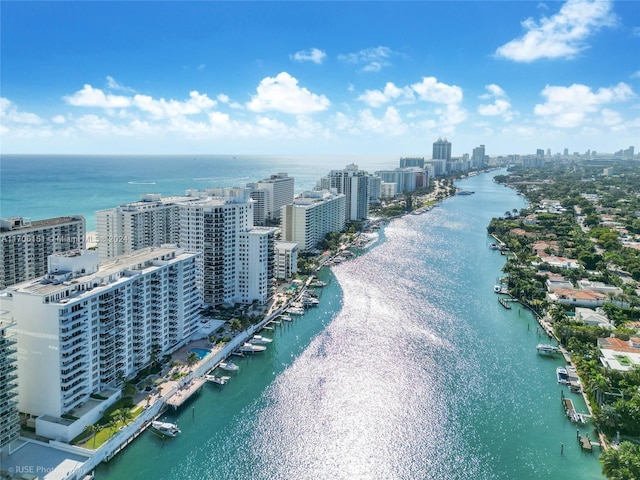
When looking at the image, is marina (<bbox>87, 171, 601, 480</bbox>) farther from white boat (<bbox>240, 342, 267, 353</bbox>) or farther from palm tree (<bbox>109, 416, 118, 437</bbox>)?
palm tree (<bbox>109, 416, 118, 437</bbox>)

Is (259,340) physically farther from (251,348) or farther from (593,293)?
(593,293)

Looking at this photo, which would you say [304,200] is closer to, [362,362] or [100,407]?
[362,362]

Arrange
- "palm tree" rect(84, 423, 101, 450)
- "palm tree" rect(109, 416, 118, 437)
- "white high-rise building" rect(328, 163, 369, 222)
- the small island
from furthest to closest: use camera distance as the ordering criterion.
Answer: "white high-rise building" rect(328, 163, 369, 222), the small island, "palm tree" rect(109, 416, 118, 437), "palm tree" rect(84, 423, 101, 450)

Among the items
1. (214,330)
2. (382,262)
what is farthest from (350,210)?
(214,330)

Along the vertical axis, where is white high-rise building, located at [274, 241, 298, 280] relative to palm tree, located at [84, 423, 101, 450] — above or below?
above

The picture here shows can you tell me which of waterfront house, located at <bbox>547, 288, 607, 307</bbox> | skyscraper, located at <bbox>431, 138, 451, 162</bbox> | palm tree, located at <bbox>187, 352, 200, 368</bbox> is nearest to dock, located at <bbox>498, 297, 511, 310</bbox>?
waterfront house, located at <bbox>547, 288, 607, 307</bbox>

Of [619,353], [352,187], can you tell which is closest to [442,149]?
[352,187]
